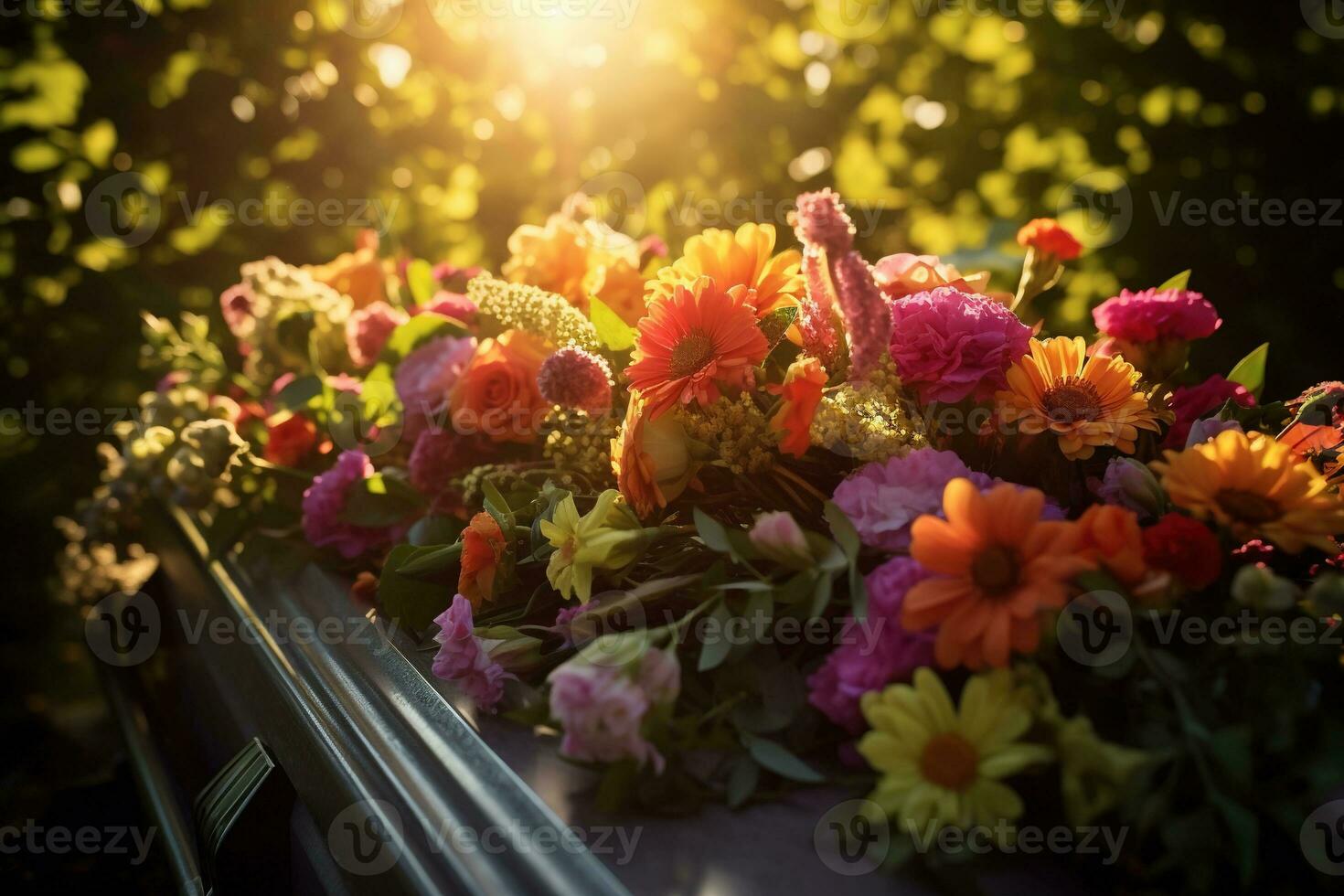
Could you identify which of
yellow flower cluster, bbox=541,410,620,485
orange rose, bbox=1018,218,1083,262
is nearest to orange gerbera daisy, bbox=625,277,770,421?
yellow flower cluster, bbox=541,410,620,485

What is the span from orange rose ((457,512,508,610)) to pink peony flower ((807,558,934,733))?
0.42 m

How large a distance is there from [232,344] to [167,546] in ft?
1.77

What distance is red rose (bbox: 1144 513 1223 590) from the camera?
70 cm

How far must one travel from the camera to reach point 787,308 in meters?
1.01

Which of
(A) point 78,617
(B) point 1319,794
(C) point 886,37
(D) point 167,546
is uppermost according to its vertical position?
(C) point 886,37

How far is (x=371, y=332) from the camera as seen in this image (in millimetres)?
1634

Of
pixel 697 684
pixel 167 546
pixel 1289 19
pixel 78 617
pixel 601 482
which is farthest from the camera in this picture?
pixel 78 617

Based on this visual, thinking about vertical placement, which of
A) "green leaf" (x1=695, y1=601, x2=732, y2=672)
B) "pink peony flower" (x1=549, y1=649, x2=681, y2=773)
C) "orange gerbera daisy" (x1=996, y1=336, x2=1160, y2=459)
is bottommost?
"pink peony flower" (x1=549, y1=649, x2=681, y2=773)

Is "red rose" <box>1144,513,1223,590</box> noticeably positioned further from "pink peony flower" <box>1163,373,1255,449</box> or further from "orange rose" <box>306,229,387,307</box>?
"orange rose" <box>306,229,387,307</box>

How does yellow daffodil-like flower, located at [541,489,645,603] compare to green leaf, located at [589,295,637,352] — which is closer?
yellow daffodil-like flower, located at [541,489,645,603]

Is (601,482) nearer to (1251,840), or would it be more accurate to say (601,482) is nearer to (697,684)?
(697,684)

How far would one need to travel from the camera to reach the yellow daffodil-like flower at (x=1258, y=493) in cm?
71

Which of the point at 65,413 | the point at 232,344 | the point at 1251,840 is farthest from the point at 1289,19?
the point at 65,413

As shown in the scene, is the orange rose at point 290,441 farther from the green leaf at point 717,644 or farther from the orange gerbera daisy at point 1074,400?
the orange gerbera daisy at point 1074,400
